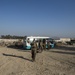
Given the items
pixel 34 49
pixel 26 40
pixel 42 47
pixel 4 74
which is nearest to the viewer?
pixel 4 74

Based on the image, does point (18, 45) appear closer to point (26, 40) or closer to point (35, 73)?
point (26, 40)

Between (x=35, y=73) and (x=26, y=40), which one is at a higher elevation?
(x=26, y=40)

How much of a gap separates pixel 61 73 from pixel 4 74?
3.49m

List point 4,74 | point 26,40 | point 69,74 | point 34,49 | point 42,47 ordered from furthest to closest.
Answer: point 26,40 < point 42,47 < point 34,49 < point 4,74 < point 69,74

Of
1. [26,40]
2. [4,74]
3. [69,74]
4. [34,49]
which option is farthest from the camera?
[26,40]

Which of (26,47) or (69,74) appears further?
(26,47)

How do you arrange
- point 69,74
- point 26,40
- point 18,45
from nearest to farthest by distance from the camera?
point 69,74
point 26,40
point 18,45

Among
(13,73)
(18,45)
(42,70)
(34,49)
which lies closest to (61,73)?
(42,70)

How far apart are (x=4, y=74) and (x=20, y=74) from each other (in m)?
1.09

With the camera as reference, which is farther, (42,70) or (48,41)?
(48,41)

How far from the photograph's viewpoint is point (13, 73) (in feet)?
34.3

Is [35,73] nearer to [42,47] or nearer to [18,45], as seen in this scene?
[42,47]

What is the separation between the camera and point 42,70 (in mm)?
10766

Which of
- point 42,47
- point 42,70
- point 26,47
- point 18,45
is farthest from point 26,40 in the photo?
point 42,70
